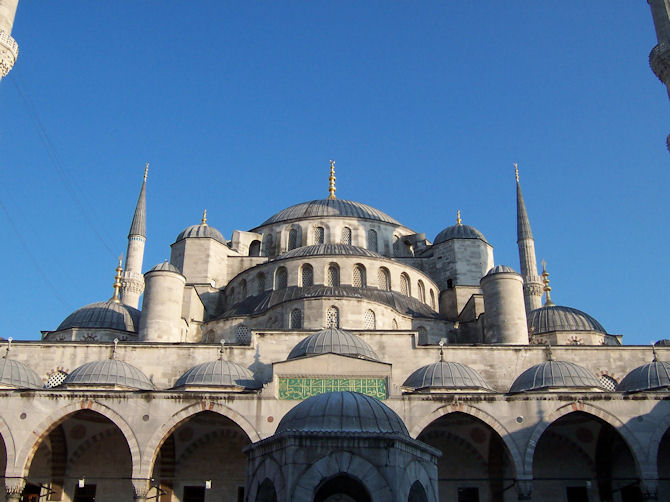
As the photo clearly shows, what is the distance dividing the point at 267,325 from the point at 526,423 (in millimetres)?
8081

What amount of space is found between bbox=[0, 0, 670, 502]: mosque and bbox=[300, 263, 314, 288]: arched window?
0.17 ft

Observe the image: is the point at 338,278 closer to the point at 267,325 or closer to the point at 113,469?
the point at 267,325

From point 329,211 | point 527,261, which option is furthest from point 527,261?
point 329,211

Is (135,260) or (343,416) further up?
(135,260)

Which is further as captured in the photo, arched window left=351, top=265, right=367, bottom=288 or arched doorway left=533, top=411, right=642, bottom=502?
arched window left=351, top=265, right=367, bottom=288

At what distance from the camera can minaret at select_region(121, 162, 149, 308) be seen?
26547mm

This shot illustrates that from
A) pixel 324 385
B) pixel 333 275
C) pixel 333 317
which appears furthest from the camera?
pixel 333 275

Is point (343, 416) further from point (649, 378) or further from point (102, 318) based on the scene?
point (102, 318)

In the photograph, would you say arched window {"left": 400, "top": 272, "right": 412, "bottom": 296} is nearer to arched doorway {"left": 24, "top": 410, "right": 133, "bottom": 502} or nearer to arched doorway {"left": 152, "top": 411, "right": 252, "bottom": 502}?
arched doorway {"left": 152, "top": 411, "right": 252, "bottom": 502}

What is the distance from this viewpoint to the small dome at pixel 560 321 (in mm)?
21462

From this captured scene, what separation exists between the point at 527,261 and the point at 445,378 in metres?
12.1

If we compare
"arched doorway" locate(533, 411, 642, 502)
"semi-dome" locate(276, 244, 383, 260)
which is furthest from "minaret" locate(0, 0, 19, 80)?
"arched doorway" locate(533, 411, 642, 502)

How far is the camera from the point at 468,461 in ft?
58.5

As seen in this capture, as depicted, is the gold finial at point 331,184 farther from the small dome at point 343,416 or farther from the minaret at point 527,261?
the small dome at point 343,416
